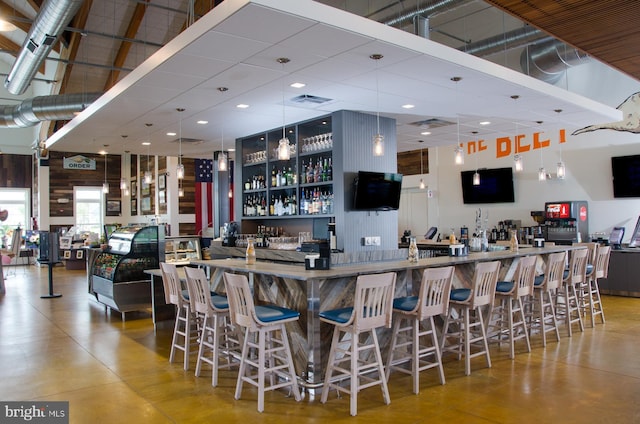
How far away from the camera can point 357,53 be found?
418cm

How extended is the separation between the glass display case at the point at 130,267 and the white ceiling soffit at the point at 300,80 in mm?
1608

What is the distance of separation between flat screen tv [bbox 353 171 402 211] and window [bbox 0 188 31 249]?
14.6 metres

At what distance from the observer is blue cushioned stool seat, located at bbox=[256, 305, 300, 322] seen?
3.84 metres

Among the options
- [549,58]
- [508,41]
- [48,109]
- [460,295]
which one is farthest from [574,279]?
[48,109]

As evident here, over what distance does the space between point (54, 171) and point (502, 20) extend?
1412 cm

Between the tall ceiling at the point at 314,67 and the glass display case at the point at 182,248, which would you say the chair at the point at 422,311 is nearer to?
the tall ceiling at the point at 314,67

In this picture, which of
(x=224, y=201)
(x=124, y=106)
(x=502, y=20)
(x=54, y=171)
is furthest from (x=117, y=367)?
(x=54, y=171)

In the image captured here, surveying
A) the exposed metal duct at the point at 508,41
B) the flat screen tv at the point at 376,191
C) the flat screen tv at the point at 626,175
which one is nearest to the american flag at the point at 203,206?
the flat screen tv at the point at 376,191

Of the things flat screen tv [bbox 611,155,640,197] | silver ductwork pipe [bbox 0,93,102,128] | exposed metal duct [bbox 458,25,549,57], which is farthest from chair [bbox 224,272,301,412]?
flat screen tv [bbox 611,155,640,197]

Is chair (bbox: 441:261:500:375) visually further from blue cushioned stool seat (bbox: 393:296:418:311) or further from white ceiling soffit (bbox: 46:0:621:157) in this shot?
white ceiling soffit (bbox: 46:0:621:157)

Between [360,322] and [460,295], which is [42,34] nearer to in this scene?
[360,322]

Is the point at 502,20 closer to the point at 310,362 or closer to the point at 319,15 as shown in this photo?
the point at 319,15

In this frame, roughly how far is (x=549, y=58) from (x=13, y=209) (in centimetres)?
1645

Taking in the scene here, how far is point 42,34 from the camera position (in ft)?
23.1
